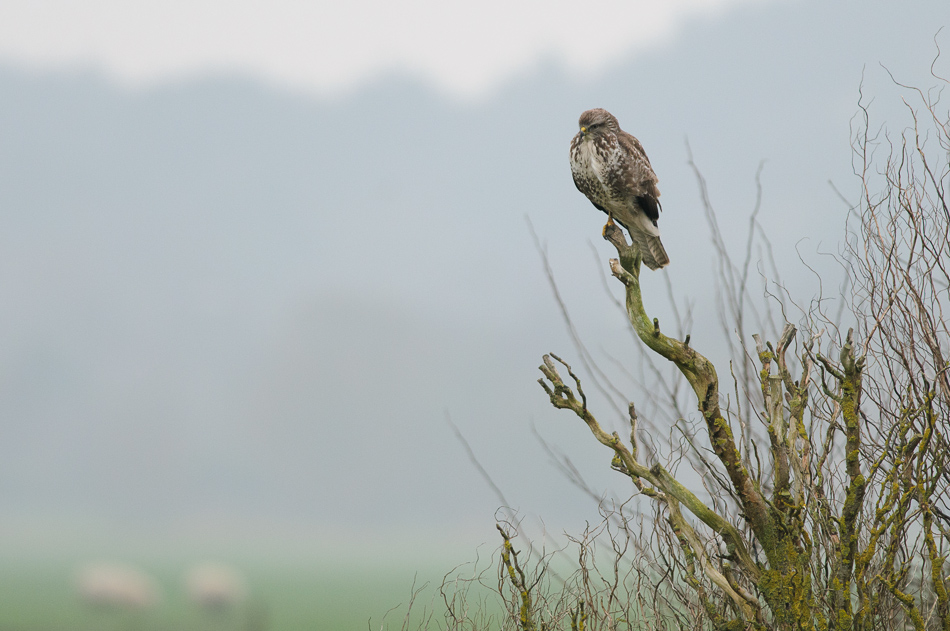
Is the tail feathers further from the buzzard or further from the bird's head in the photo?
the bird's head

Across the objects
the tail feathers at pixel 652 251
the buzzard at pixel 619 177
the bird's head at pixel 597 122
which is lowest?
the tail feathers at pixel 652 251

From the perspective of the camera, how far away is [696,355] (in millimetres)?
2342

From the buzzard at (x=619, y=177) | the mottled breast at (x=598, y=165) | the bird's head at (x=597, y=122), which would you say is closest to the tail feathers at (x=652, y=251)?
the buzzard at (x=619, y=177)

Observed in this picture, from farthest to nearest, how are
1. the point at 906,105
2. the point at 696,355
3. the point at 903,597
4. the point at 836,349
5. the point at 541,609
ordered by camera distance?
the point at 906,105 → the point at 836,349 → the point at 541,609 → the point at 696,355 → the point at 903,597

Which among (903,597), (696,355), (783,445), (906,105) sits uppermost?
(906,105)

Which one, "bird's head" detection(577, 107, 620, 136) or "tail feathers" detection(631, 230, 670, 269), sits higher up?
"bird's head" detection(577, 107, 620, 136)

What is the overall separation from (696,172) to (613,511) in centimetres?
147

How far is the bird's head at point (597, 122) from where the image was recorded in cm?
345

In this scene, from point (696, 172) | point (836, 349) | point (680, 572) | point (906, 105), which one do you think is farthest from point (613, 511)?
point (906, 105)

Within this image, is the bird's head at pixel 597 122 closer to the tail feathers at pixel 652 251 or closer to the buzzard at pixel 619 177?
the buzzard at pixel 619 177

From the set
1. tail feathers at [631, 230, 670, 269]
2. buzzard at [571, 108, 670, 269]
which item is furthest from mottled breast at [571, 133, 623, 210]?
tail feathers at [631, 230, 670, 269]

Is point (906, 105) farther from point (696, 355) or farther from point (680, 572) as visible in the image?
point (680, 572)

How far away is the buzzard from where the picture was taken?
338cm

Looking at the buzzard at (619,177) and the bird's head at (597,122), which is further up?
the bird's head at (597,122)
